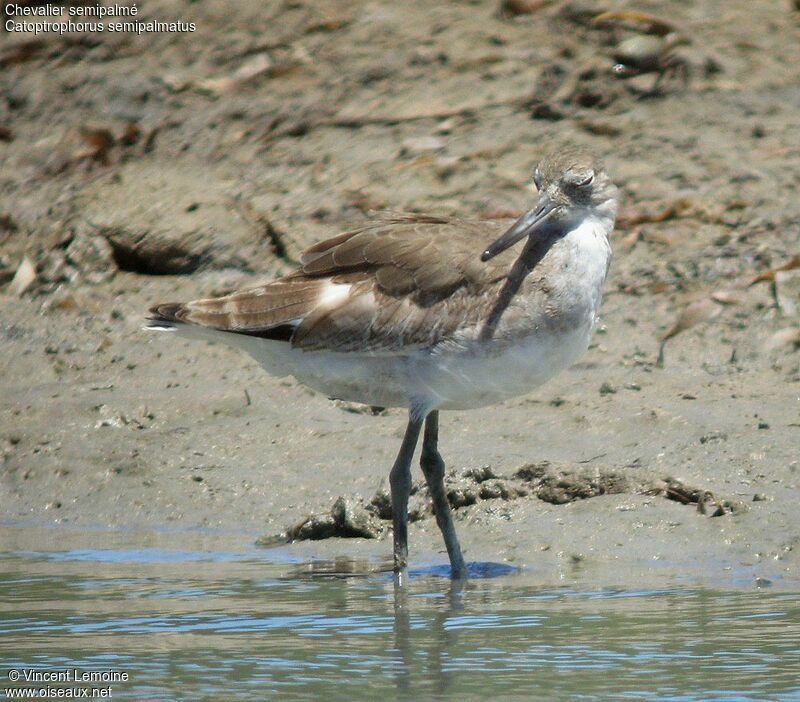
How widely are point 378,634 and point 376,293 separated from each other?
1.77 metres

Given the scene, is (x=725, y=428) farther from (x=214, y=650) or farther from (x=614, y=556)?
(x=214, y=650)

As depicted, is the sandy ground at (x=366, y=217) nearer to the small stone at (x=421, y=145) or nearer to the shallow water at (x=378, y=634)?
the small stone at (x=421, y=145)

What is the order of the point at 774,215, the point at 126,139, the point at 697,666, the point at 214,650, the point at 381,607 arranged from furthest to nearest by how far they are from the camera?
the point at 126,139
the point at 774,215
the point at 381,607
the point at 214,650
the point at 697,666

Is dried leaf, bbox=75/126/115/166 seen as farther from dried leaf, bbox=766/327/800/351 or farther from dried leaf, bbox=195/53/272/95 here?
dried leaf, bbox=766/327/800/351

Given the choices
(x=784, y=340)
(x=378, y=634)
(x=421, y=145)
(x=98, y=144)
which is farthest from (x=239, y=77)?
(x=378, y=634)

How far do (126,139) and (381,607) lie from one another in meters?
6.71

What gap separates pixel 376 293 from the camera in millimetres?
7383

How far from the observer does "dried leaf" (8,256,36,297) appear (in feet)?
37.9

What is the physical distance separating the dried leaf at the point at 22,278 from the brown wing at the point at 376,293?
4.03 metres

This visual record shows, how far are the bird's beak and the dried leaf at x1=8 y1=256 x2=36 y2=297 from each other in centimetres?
537

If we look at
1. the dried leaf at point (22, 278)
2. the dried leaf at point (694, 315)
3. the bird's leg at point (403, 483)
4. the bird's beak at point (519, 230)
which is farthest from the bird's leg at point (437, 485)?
the dried leaf at point (22, 278)

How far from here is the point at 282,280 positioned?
7758mm

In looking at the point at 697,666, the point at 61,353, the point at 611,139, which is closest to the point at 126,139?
the point at 61,353

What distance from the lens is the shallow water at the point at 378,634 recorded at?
5.46 meters
